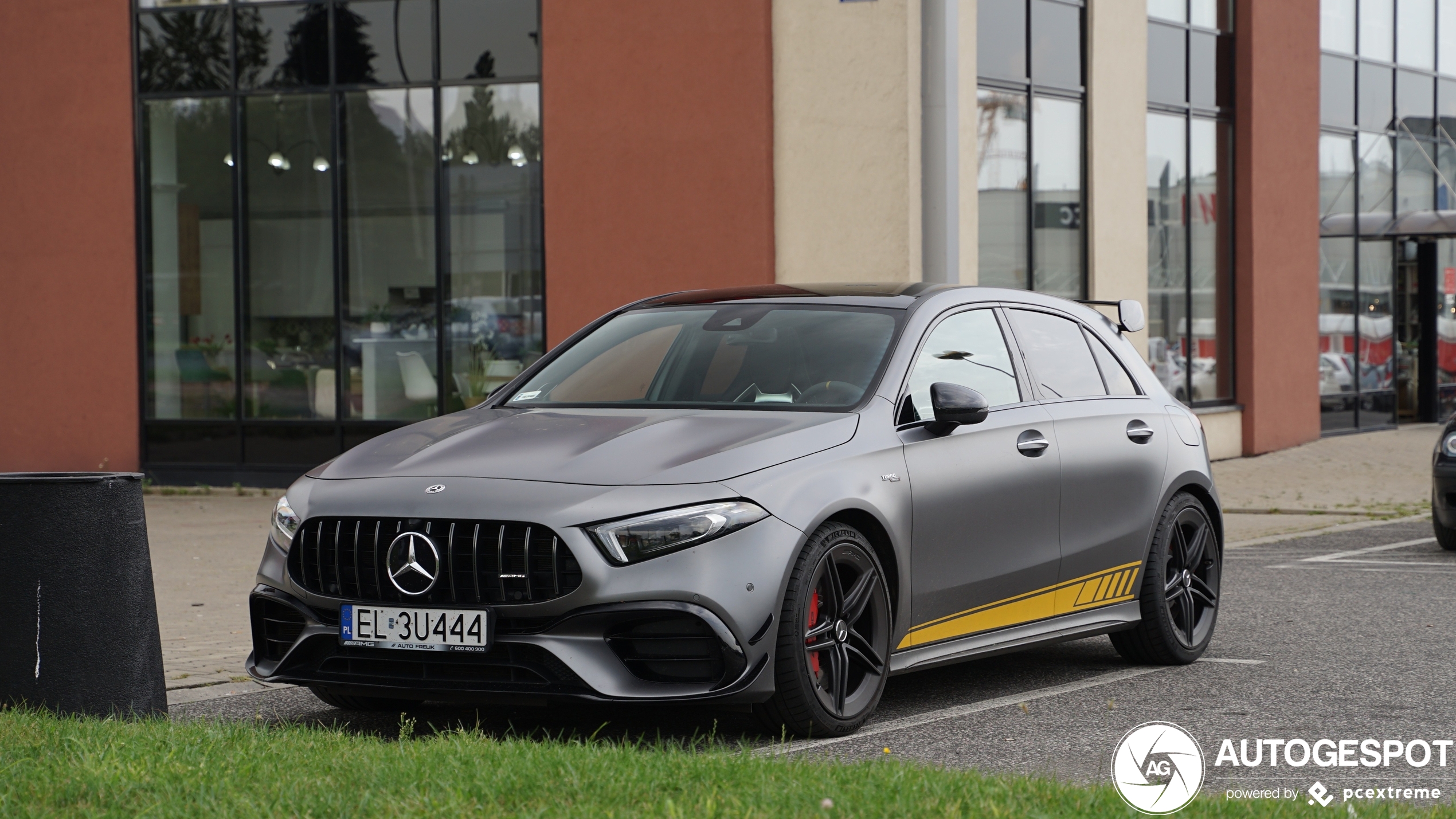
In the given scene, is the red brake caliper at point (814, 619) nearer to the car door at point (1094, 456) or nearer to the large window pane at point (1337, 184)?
the car door at point (1094, 456)

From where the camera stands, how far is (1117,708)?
655 cm

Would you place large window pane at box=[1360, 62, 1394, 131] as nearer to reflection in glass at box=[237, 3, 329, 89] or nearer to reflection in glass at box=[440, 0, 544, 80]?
reflection in glass at box=[440, 0, 544, 80]

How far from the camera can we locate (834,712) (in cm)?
581

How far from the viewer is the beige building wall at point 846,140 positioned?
17.0 metres

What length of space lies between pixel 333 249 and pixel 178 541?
563 centimetres

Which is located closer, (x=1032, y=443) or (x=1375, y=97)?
(x=1032, y=443)

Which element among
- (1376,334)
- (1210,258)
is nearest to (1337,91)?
(1376,334)

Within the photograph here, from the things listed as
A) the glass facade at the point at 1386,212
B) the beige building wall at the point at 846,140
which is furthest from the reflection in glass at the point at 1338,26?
the beige building wall at the point at 846,140

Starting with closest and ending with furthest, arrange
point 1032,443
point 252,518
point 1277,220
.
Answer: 1. point 1032,443
2. point 252,518
3. point 1277,220

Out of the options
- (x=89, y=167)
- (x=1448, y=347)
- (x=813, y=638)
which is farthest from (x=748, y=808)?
(x=1448, y=347)

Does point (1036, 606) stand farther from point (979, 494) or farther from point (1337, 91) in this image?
→ point (1337, 91)

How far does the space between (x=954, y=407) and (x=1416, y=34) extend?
23.8 metres

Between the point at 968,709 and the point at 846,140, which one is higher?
the point at 846,140

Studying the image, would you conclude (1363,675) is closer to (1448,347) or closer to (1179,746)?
(1179,746)
